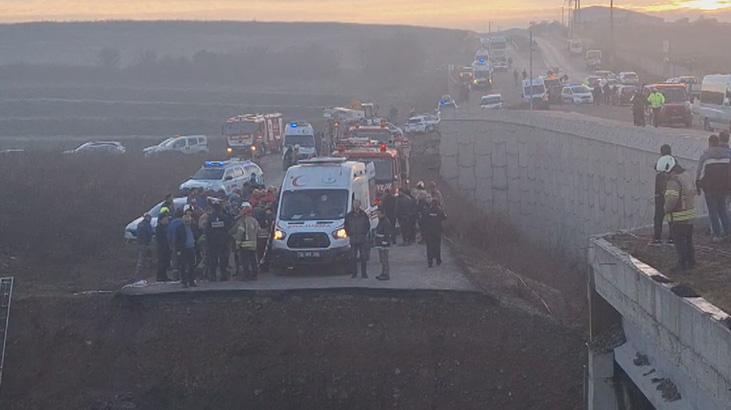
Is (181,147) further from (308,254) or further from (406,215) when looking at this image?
(308,254)

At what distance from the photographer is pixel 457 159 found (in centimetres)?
4425

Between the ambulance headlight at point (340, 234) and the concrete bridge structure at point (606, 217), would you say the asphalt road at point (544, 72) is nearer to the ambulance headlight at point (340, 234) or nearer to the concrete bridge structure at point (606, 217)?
the concrete bridge structure at point (606, 217)

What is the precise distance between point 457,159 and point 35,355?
26.2m

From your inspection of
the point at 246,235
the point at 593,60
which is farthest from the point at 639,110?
the point at 593,60

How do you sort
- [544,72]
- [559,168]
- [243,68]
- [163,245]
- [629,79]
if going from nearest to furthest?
[163,245]
[559,168]
[629,79]
[544,72]
[243,68]

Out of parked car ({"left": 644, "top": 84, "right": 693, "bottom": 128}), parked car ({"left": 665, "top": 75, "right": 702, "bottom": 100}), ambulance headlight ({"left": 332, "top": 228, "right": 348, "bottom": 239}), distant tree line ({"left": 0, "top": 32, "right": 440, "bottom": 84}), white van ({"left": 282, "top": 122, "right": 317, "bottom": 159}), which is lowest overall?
distant tree line ({"left": 0, "top": 32, "right": 440, "bottom": 84})

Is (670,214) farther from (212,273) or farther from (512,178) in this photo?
(512,178)

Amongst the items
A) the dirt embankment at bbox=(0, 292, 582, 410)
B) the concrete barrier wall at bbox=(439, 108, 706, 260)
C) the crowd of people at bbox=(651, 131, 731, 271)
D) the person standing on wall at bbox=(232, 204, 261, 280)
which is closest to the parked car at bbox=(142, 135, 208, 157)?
the concrete barrier wall at bbox=(439, 108, 706, 260)

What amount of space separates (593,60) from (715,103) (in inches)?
2503

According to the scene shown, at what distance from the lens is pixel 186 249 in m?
21.2

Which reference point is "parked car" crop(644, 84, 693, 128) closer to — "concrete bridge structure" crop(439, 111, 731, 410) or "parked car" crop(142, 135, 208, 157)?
"concrete bridge structure" crop(439, 111, 731, 410)

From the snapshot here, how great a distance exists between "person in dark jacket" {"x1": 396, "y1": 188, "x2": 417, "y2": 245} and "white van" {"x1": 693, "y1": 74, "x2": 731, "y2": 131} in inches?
489

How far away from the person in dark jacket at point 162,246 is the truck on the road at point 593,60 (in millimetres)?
77117

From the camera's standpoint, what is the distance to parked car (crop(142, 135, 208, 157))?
57281mm
